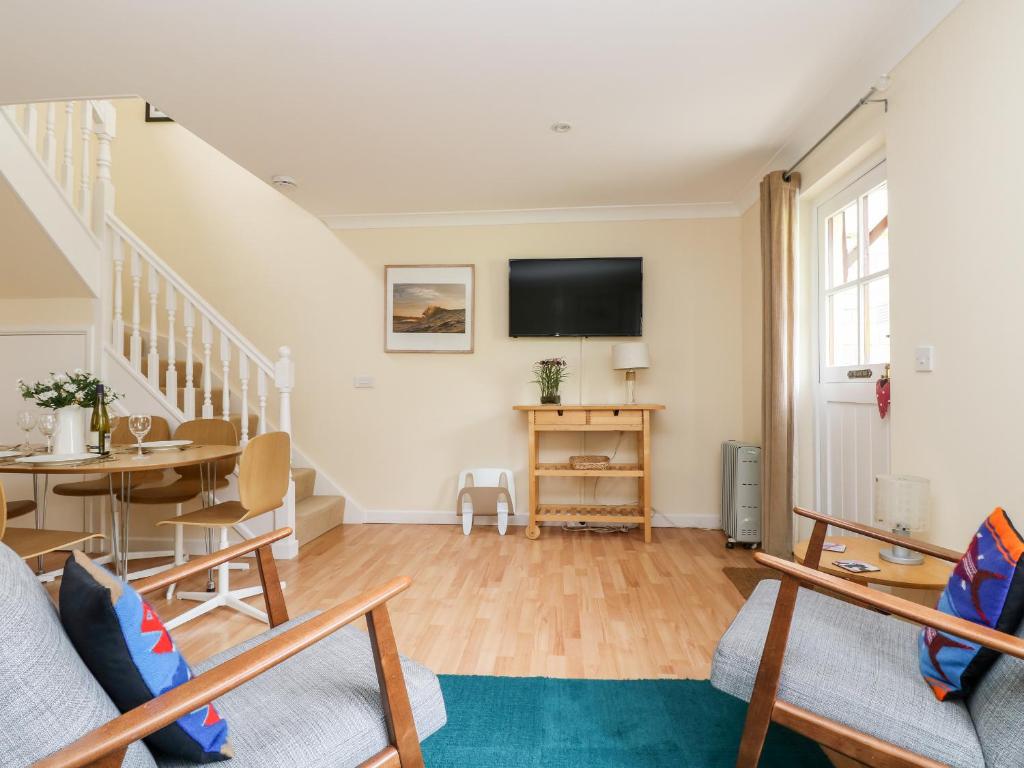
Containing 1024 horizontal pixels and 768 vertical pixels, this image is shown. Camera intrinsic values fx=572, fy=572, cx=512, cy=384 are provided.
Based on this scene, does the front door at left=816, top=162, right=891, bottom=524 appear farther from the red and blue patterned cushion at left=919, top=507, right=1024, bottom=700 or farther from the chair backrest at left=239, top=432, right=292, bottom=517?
the chair backrest at left=239, top=432, right=292, bottom=517

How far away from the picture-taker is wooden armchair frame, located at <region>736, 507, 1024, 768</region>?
3.63ft

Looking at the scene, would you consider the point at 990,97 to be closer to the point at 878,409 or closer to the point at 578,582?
the point at 878,409

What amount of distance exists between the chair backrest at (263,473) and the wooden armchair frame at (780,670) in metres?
2.19

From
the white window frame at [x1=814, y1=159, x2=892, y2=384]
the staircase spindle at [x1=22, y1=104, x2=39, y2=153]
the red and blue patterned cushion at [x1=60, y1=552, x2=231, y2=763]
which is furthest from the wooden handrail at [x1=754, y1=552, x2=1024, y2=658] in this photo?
the staircase spindle at [x1=22, y1=104, x2=39, y2=153]

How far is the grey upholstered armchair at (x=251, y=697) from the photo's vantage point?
798 millimetres

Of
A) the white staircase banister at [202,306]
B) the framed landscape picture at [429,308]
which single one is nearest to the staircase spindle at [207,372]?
the white staircase banister at [202,306]

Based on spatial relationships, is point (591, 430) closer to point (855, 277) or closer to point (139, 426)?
point (855, 277)

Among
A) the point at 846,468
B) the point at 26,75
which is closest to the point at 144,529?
the point at 26,75

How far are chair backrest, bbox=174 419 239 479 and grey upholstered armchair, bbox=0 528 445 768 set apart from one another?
210cm

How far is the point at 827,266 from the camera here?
3.18m

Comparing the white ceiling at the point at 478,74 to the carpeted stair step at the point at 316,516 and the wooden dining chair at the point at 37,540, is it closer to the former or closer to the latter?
the wooden dining chair at the point at 37,540

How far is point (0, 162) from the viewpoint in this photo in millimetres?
2982

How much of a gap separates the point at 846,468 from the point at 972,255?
139cm

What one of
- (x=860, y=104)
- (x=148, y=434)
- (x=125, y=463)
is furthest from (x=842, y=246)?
(x=148, y=434)
